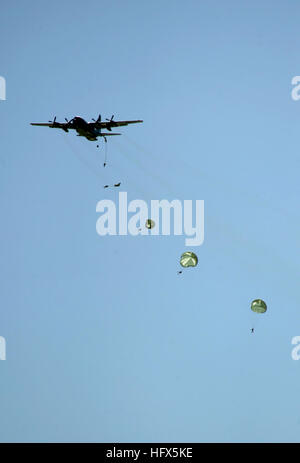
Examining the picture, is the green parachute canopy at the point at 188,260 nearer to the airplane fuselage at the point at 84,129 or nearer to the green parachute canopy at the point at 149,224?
the green parachute canopy at the point at 149,224

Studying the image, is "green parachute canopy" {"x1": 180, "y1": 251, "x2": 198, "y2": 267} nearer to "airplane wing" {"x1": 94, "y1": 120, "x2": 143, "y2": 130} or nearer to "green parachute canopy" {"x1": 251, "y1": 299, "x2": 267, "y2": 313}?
"green parachute canopy" {"x1": 251, "y1": 299, "x2": 267, "y2": 313}

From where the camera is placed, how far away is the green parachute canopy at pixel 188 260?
258ft

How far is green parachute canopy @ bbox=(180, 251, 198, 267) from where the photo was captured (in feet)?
258

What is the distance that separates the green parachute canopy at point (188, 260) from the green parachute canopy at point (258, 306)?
726 centimetres

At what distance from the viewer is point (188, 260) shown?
7894 cm

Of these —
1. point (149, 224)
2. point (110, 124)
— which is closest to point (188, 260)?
point (149, 224)

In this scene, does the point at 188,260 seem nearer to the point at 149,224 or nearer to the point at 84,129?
the point at 149,224

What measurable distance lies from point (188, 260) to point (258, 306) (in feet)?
28.1

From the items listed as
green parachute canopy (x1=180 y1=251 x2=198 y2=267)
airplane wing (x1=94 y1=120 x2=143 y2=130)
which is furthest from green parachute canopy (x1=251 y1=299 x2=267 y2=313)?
airplane wing (x1=94 y1=120 x2=143 y2=130)

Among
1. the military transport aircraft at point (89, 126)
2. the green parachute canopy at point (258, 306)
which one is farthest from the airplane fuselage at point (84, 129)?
the green parachute canopy at point (258, 306)
